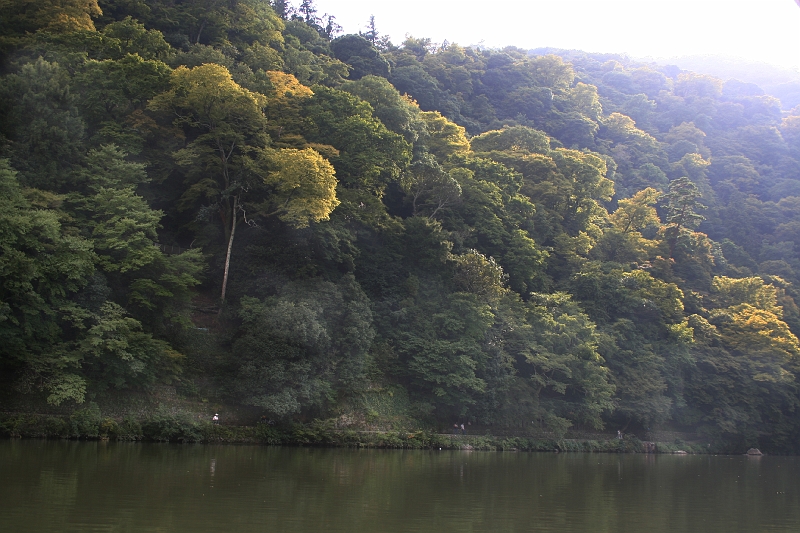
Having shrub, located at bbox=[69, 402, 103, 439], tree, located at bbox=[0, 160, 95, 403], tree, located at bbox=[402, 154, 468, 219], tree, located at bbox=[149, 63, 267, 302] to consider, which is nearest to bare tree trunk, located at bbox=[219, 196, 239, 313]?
tree, located at bbox=[149, 63, 267, 302]

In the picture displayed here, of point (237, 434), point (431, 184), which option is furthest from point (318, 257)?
point (431, 184)

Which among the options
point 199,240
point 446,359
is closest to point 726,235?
point 446,359

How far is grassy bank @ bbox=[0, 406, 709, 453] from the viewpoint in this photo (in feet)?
71.1

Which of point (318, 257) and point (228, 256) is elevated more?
point (318, 257)

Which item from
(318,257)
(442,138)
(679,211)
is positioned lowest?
(318,257)

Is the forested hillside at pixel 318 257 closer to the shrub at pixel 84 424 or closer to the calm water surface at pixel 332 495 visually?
the shrub at pixel 84 424

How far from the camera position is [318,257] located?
3181 centimetres

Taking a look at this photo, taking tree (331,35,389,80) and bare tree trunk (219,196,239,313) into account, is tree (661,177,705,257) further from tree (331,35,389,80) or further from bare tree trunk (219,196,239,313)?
bare tree trunk (219,196,239,313)

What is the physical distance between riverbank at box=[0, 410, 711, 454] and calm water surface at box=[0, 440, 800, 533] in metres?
1.63

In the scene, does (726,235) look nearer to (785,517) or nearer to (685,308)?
(685,308)

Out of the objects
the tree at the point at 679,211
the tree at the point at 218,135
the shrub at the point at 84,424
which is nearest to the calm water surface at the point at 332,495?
the shrub at the point at 84,424

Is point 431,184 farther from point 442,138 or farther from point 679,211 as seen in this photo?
point 679,211

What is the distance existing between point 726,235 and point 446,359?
4368 cm

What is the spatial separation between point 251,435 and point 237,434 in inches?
23.9
